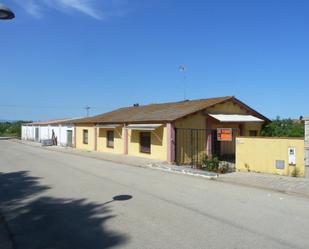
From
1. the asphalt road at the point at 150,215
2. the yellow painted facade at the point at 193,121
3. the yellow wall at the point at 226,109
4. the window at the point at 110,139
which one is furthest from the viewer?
the window at the point at 110,139

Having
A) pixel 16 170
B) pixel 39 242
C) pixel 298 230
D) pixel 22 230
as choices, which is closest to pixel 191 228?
pixel 298 230

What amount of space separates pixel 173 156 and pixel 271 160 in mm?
6223

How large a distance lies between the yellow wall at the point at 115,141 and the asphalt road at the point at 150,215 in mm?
12303

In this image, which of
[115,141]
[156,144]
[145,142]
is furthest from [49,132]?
[156,144]

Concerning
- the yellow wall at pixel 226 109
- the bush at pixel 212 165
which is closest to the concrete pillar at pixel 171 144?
the yellow wall at pixel 226 109

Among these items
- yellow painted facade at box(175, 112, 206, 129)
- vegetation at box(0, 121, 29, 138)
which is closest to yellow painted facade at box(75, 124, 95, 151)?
yellow painted facade at box(175, 112, 206, 129)

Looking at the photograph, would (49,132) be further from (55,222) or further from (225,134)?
(55,222)

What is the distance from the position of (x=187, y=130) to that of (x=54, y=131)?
89.9 ft

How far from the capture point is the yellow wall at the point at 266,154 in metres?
13.3

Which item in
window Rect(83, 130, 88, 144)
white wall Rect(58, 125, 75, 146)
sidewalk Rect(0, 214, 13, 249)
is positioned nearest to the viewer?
sidewalk Rect(0, 214, 13, 249)

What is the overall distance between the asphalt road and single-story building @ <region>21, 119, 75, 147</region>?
24.4 m

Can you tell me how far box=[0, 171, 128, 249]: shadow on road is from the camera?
6109mm

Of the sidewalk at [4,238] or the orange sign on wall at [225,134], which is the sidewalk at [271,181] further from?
the sidewalk at [4,238]

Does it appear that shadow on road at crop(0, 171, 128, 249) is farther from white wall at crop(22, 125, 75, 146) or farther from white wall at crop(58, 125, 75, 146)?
white wall at crop(58, 125, 75, 146)
